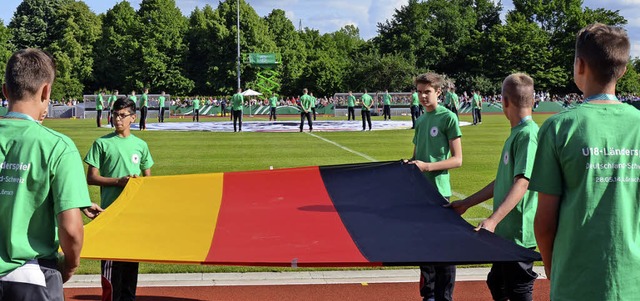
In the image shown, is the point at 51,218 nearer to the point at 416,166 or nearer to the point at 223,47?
the point at 416,166

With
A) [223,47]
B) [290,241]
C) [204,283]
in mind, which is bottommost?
[204,283]

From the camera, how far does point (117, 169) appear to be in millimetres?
5562

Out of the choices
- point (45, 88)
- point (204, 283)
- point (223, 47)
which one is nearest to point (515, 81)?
point (45, 88)

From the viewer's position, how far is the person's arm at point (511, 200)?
399cm

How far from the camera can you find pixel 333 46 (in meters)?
102

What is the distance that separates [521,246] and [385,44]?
8036cm

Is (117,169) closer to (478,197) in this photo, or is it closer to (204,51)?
(478,197)

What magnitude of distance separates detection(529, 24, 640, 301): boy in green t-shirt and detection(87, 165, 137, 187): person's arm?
361 cm

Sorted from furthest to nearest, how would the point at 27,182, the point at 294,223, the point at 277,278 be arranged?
1. the point at 277,278
2. the point at 294,223
3. the point at 27,182

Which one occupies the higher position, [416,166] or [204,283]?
[416,166]

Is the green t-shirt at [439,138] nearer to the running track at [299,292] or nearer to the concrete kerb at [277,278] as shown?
the running track at [299,292]

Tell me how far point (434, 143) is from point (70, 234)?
3408 mm

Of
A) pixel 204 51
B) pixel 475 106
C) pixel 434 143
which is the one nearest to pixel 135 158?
pixel 434 143

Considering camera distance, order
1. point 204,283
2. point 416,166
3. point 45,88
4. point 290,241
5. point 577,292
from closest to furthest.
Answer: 1. point 577,292
2. point 45,88
3. point 290,241
4. point 416,166
5. point 204,283
